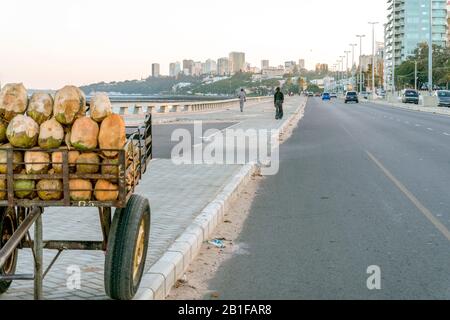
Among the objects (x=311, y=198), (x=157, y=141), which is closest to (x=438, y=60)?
(x=157, y=141)

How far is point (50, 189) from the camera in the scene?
16.1 feet

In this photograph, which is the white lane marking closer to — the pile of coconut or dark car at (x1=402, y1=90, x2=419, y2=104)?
the pile of coconut

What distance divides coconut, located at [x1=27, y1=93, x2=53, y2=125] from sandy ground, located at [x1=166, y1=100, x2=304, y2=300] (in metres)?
1.86

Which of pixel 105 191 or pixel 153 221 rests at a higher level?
pixel 105 191

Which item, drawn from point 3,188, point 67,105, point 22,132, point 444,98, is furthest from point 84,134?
point 444,98

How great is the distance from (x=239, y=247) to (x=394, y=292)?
2298mm

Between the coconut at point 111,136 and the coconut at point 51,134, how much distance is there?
12.2 inches

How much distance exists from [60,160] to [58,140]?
0.62 ft

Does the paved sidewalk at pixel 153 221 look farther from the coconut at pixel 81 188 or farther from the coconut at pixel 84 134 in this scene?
the coconut at pixel 84 134

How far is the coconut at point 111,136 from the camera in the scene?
5016 millimetres

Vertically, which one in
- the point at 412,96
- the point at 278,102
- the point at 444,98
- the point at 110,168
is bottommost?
the point at 110,168

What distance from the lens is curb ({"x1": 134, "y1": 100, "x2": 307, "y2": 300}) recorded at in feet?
18.7

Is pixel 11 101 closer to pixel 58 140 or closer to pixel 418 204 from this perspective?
pixel 58 140

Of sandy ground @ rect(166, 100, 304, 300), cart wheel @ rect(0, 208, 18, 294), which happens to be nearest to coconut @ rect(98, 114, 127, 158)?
cart wheel @ rect(0, 208, 18, 294)
